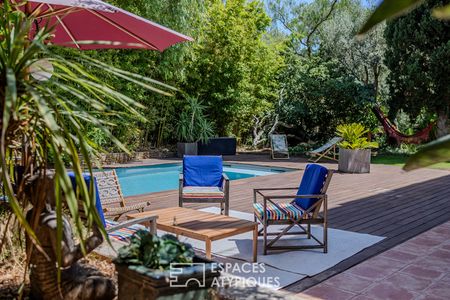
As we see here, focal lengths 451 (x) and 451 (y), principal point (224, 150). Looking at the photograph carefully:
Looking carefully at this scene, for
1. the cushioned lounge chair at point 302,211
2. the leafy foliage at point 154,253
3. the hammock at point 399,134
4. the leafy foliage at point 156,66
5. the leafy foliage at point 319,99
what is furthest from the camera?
the leafy foliage at point 319,99

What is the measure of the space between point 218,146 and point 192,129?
3.61 feet

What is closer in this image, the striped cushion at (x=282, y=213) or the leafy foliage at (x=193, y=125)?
the striped cushion at (x=282, y=213)

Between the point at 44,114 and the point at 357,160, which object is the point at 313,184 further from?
the point at 357,160

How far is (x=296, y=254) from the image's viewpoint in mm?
4645

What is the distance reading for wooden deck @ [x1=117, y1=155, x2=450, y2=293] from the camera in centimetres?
547

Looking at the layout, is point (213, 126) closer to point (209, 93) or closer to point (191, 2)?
point (209, 93)

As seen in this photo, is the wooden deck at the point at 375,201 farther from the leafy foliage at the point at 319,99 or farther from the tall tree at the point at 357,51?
the tall tree at the point at 357,51

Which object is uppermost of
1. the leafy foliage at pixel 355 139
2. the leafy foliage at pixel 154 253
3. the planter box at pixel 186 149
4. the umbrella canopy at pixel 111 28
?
the umbrella canopy at pixel 111 28

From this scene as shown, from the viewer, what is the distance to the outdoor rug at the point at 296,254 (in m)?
4.11

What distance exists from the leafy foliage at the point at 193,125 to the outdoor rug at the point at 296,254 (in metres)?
9.82

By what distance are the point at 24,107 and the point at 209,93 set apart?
14.2 m

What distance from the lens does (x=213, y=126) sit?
16.3 meters

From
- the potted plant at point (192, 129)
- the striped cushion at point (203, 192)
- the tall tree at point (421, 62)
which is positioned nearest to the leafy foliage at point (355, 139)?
the tall tree at point (421, 62)

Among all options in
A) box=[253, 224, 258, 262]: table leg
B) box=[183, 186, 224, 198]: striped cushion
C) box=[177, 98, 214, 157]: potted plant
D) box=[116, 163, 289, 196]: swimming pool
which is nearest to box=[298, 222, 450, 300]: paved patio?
box=[253, 224, 258, 262]: table leg
